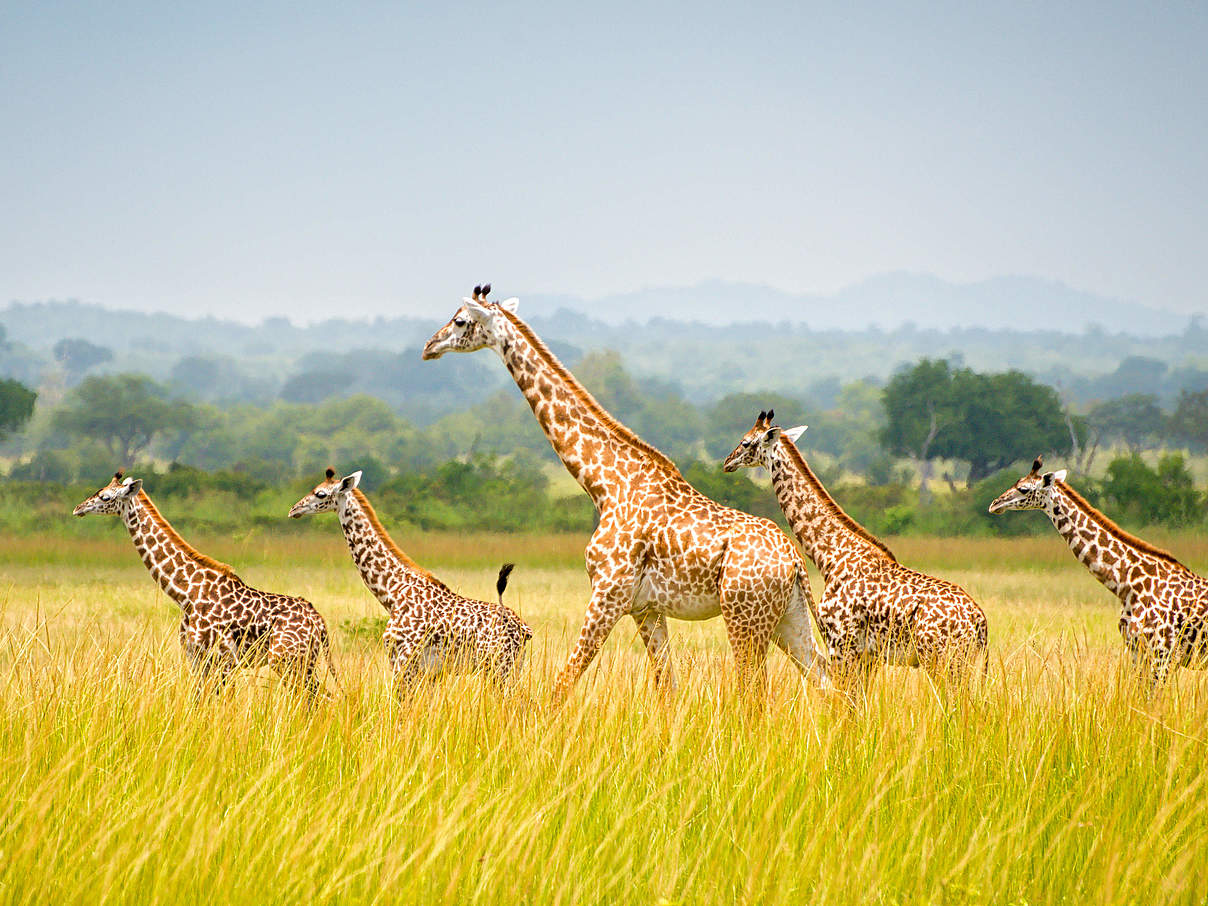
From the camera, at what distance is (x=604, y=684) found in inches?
256

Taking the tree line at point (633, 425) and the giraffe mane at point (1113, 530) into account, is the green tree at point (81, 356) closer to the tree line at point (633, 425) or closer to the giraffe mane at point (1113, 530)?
the tree line at point (633, 425)

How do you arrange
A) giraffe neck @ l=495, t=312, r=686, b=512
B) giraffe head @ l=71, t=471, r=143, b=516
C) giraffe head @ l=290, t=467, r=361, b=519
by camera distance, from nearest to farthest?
giraffe neck @ l=495, t=312, r=686, b=512 → giraffe head @ l=290, t=467, r=361, b=519 → giraffe head @ l=71, t=471, r=143, b=516

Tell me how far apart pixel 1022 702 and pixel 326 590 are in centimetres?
1281

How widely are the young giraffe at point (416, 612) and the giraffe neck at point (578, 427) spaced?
915mm

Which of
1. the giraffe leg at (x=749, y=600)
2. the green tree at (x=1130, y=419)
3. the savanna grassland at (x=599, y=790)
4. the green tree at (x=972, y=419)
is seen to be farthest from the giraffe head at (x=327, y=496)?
the green tree at (x=1130, y=419)

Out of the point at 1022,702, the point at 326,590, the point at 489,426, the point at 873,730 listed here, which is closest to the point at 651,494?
the point at 873,730

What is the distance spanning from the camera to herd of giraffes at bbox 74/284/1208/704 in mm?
6594

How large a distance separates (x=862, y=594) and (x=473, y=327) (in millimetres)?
2733

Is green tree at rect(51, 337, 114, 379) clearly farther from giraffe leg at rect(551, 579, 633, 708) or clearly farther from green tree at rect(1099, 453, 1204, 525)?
giraffe leg at rect(551, 579, 633, 708)

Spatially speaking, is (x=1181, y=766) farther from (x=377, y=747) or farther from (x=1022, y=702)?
(x=377, y=747)

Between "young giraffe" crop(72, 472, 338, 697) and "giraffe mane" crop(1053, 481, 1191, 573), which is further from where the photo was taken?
"giraffe mane" crop(1053, 481, 1191, 573)

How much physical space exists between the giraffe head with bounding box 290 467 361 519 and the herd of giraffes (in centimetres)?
1

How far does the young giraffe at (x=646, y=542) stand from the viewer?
21.5 feet

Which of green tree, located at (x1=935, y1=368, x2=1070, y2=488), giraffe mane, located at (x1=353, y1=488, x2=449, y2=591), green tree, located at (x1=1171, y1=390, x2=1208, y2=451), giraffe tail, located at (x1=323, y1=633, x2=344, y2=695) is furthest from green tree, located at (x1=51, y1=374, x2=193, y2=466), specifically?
giraffe tail, located at (x1=323, y1=633, x2=344, y2=695)
